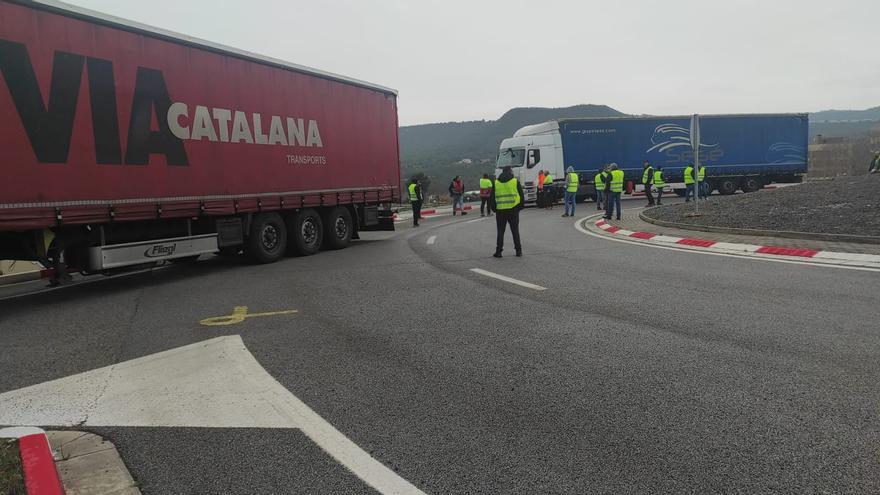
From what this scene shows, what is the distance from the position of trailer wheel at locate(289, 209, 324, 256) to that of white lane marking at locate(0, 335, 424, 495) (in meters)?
7.44

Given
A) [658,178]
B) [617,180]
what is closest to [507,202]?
[617,180]

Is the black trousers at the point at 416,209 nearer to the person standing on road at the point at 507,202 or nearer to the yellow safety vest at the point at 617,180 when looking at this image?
the yellow safety vest at the point at 617,180

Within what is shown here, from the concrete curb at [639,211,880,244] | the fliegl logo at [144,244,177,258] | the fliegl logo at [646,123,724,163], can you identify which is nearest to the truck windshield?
the fliegl logo at [646,123,724,163]

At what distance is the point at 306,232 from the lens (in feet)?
42.0

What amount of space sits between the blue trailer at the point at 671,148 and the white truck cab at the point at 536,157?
0.04 m

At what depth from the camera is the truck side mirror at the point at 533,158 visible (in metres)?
27.7

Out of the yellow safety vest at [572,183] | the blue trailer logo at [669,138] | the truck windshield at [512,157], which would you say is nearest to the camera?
the yellow safety vest at [572,183]

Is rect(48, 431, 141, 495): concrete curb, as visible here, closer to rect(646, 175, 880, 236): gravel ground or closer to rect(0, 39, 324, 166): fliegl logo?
rect(0, 39, 324, 166): fliegl logo

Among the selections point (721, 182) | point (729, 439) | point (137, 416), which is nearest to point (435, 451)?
point (729, 439)

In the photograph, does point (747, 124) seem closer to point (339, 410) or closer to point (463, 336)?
point (463, 336)

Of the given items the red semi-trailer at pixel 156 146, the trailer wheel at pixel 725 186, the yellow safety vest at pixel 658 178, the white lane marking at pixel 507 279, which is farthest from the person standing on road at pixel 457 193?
the white lane marking at pixel 507 279

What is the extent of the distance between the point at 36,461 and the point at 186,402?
3.46 feet

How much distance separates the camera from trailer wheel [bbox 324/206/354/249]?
1349cm

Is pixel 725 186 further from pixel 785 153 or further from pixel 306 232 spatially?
pixel 306 232
